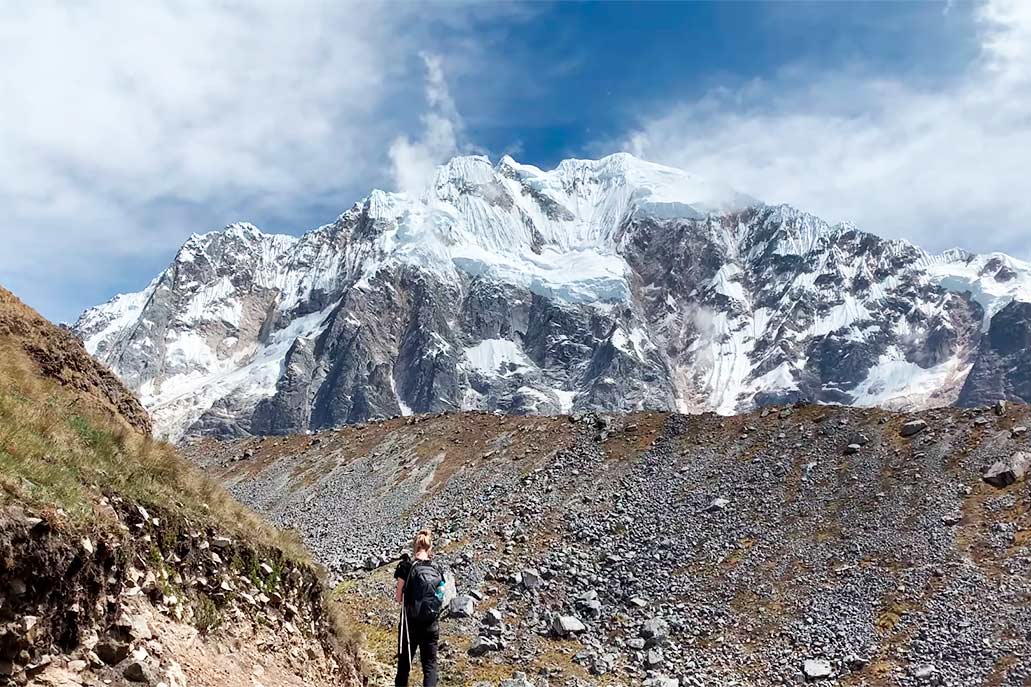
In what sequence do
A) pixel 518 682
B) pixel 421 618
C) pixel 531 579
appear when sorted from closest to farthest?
pixel 421 618, pixel 518 682, pixel 531 579

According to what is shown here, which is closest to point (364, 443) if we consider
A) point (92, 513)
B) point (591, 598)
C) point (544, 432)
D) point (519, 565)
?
point (544, 432)

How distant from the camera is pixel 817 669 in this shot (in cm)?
2673

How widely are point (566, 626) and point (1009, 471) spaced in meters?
20.6

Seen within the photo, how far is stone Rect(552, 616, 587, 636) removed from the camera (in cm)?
3028

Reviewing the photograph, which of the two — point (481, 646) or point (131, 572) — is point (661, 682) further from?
point (131, 572)

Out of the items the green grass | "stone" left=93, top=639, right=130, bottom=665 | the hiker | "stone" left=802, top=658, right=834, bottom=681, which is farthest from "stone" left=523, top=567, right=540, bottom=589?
"stone" left=93, top=639, right=130, bottom=665

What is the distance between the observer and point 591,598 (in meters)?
33.1

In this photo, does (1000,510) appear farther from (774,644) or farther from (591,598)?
(591,598)

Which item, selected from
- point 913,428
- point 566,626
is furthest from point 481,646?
point 913,428

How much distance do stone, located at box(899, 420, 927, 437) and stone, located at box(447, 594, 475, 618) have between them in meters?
24.0

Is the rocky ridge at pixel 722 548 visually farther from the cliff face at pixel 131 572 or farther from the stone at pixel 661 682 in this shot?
the cliff face at pixel 131 572

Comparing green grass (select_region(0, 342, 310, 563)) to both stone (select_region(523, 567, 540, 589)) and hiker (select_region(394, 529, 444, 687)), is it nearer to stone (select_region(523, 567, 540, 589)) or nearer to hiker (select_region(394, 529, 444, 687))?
hiker (select_region(394, 529, 444, 687))

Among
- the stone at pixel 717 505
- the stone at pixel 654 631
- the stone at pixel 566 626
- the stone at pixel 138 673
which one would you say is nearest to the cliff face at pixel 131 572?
the stone at pixel 138 673

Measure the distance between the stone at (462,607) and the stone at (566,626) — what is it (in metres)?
3.61
